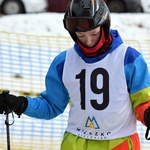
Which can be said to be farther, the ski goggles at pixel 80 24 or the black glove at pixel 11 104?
the black glove at pixel 11 104

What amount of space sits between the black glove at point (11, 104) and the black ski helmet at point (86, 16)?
0.54 metres

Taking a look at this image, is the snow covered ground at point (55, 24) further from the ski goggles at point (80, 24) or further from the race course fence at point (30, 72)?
the ski goggles at point (80, 24)

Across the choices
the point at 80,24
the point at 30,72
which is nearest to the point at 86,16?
the point at 80,24

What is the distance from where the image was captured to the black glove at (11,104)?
10.5ft

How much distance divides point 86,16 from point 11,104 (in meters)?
0.73

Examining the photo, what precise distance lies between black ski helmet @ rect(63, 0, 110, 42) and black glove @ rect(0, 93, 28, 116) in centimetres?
54

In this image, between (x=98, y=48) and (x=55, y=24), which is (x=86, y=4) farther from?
(x=55, y=24)

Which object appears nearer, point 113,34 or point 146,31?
point 113,34

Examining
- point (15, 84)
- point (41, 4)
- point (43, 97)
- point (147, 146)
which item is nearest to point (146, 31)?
point (41, 4)

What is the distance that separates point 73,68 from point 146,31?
34.8 feet

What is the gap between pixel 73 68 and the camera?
125 inches

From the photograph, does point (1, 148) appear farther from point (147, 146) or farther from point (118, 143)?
point (118, 143)

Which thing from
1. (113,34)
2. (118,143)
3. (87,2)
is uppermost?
(87,2)

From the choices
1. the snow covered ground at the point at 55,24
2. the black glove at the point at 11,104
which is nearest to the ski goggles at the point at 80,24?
the black glove at the point at 11,104
